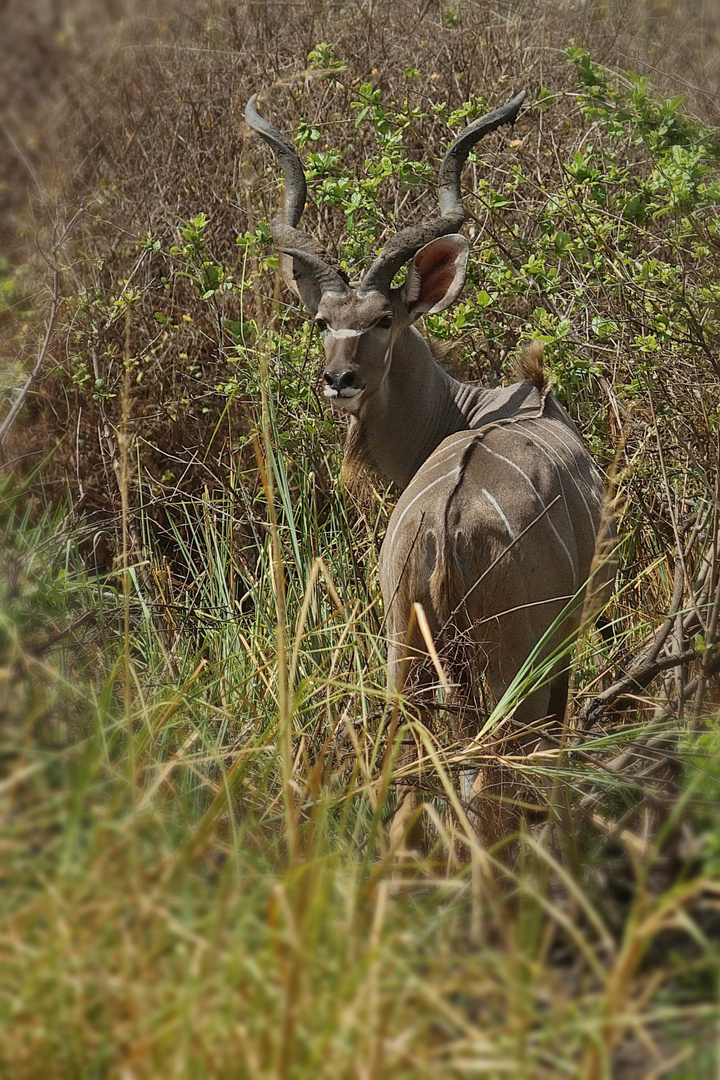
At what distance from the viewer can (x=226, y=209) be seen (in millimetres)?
6082

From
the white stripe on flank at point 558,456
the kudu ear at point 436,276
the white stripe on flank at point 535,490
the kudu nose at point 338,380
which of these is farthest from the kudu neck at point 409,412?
the white stripe on flank at point 535,490

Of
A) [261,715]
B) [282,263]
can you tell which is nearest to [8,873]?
[261,715]

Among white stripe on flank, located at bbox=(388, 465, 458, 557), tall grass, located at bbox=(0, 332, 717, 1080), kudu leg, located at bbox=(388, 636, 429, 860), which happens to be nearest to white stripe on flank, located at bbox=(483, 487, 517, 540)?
white stripe on flank, located at bbox=(388, 465, 458, 557)

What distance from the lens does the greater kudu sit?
365cm

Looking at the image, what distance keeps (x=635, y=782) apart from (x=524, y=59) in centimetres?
427

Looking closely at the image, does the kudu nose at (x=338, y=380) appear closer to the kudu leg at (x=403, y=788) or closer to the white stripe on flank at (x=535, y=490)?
the white stripe on flank at (x=535, y=490)

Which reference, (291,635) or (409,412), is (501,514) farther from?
(291,635)

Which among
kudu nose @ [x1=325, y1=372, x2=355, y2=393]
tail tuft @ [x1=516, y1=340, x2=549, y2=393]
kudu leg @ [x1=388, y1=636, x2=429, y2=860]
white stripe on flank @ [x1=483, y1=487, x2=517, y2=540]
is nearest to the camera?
kudu leg @ [x1=388, y1=636, x2=429, y2=860]

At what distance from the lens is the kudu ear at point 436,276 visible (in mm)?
4457

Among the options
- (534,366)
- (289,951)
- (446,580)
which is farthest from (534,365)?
(289,951)

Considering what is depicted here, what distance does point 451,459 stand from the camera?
12.9 feet

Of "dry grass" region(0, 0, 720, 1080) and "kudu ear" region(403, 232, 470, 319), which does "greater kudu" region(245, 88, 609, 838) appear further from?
"dry grass" region(0, 0, 720, 1080)

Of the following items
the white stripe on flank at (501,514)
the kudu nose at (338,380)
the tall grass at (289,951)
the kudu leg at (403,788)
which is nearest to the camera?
the tall grass at (289,951)

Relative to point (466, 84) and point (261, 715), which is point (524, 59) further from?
point (261, 715)
